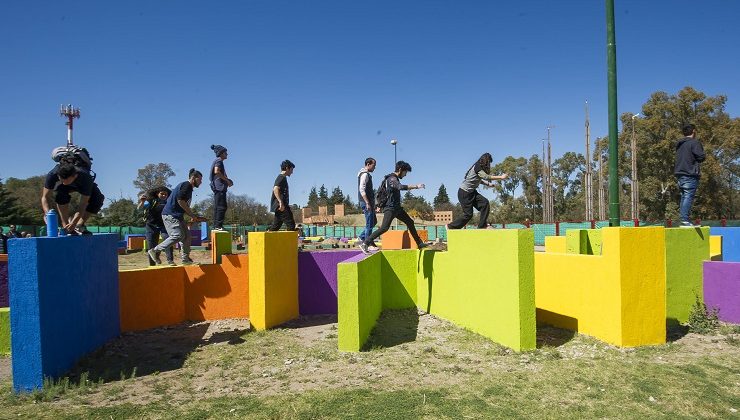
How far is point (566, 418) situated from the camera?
368cm

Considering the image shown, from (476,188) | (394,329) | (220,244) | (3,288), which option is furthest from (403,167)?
(3,288)

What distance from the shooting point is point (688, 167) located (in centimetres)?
757

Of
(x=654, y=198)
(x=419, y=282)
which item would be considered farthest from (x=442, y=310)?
(x=654, y=198)

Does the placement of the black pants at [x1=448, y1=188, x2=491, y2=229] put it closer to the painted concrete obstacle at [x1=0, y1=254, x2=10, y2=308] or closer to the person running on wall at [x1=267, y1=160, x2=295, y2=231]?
the person running on wall at [x1=267, y1=160, x2=295, y2=231]

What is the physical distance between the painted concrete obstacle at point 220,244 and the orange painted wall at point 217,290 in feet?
0.40

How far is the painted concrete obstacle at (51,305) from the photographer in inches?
186

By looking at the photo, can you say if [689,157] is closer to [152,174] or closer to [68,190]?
[68,190]

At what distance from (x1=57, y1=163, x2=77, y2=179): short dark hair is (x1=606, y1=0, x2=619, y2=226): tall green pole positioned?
778 cm

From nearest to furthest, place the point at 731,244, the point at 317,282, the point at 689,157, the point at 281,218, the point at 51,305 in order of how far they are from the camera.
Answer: the point at 51,305
the point at 689,157
the point at 281,218
the point at 317,282
the point at 731,244

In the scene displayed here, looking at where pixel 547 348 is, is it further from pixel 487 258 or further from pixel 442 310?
pixel 442 310

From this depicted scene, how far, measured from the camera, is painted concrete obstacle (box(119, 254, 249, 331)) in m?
7.89

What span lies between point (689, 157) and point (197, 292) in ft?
29.8

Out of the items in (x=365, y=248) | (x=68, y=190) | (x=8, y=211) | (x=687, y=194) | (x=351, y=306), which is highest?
(x=8, y=211)

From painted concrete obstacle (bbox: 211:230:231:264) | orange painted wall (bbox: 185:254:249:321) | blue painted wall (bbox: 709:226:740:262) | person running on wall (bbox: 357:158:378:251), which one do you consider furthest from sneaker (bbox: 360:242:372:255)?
blue painted wall (bbox: 709:226:740:262)
